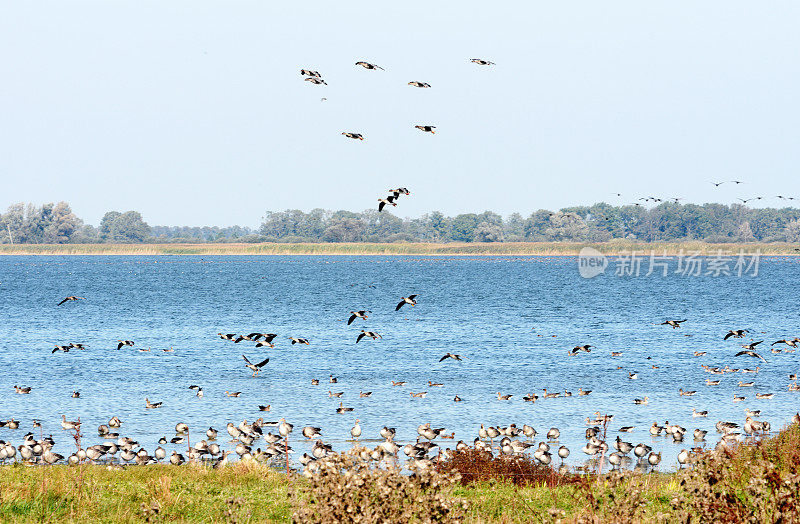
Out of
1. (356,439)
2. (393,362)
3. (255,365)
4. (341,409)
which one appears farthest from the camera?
(393,362)

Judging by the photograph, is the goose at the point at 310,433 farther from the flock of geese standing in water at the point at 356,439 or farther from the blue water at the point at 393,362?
the blue water at the point at 393,362

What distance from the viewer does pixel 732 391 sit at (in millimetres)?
32000

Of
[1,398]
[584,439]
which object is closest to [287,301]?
[1,398]

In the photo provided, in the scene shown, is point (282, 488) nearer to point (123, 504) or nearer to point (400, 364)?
point (123, 504)

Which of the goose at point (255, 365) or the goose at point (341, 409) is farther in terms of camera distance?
the goose at point (255, 365)

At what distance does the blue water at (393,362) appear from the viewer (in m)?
27.3

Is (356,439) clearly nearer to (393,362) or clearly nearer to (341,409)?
(341,409)

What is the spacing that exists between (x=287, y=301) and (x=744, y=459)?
7493cm

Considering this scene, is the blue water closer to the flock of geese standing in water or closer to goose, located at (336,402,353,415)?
goose, located at (336,402,353,415)

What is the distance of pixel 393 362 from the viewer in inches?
1635

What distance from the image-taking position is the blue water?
27.3m

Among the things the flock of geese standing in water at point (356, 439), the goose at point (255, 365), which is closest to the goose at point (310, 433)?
the flock of geese standing in water at point (356, 439)

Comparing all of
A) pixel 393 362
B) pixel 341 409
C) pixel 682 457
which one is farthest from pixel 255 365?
pixel 682 457

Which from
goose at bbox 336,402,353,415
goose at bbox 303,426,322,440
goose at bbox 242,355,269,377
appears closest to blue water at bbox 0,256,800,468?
goose at bbox 336,402,353,415
